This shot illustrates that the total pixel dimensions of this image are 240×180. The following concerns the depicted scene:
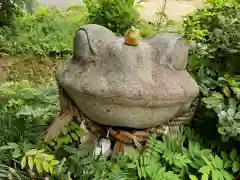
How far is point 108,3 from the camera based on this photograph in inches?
164

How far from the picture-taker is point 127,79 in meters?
1.83

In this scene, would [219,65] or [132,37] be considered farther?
[219,65]

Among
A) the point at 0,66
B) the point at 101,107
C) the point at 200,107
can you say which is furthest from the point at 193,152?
the point at 0,66

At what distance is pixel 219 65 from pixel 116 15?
213 cm

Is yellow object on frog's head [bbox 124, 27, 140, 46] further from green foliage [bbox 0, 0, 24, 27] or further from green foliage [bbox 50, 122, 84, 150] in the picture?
green foliage [bbox 0, 0, 24, 27]

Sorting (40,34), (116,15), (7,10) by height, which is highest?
(116,15)

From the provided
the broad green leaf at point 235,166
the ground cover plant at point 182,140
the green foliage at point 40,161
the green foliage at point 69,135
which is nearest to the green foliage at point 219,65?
the ground cover plant at point 182,140

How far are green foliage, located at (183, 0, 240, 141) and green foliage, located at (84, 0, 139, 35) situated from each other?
1.72 m

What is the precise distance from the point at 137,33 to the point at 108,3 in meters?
2.32

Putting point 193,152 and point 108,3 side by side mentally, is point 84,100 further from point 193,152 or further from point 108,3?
point 108,3

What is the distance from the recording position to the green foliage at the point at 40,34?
4.73m

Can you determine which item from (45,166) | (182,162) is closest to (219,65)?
(182,162)

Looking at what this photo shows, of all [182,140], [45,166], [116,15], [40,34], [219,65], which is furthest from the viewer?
[40,34]

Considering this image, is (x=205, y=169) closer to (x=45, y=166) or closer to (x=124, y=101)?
(x=124, y=101)
